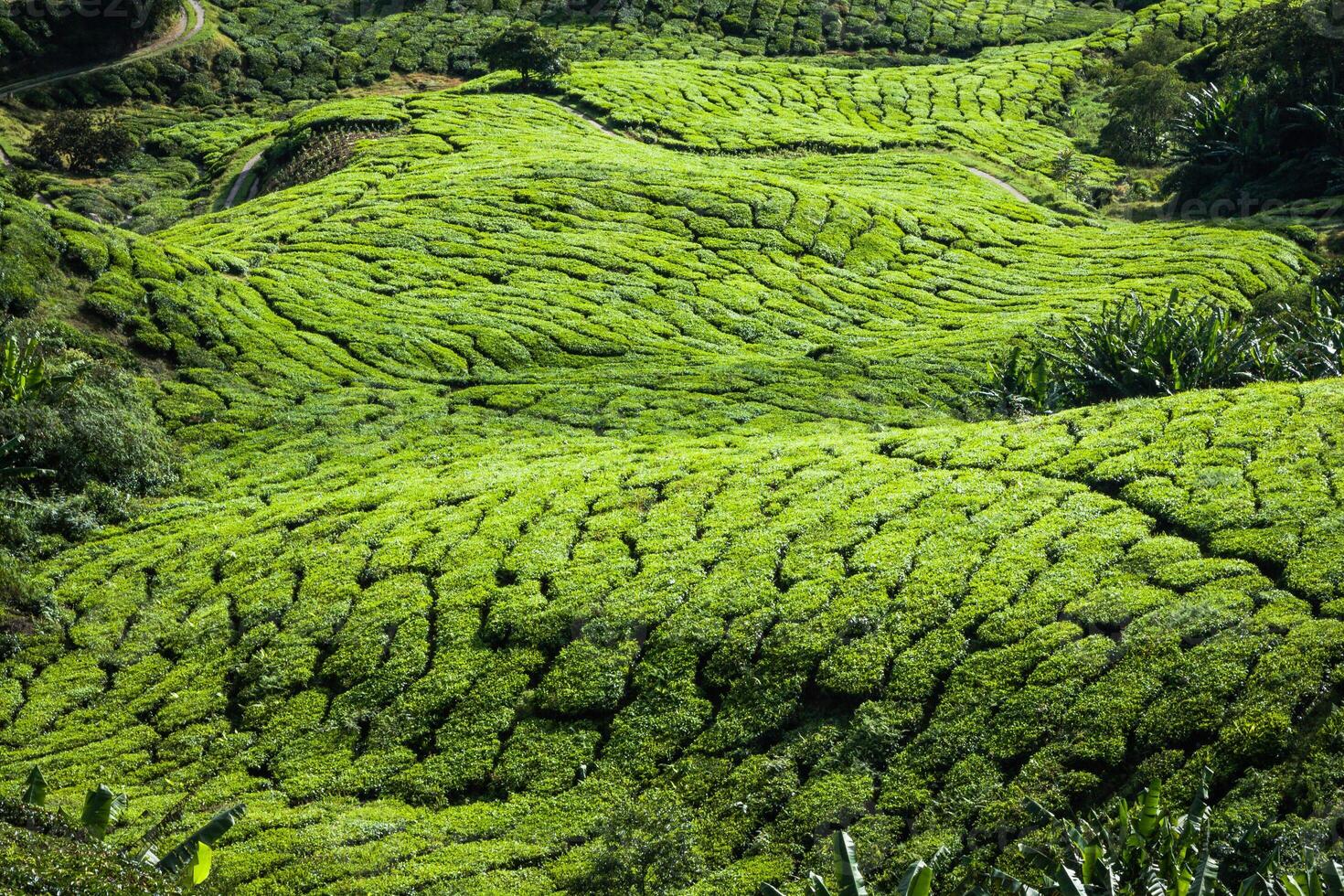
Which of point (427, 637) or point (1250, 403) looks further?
point (1250, 403)

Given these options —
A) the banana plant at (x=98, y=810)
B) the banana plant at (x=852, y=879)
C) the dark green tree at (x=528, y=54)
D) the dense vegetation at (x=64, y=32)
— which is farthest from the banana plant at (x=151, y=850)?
the dense vegetation at (x=64, y=32)

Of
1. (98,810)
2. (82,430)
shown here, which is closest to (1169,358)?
(98,810)

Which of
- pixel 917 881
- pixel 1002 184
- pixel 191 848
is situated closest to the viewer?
pixel 917 881

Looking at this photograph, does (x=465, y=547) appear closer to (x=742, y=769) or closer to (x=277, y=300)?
(x=742, y=769)

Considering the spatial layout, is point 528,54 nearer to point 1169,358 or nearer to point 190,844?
point 1169,358

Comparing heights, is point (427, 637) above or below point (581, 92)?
below

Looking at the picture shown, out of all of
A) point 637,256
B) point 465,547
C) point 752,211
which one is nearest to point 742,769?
point 465,547

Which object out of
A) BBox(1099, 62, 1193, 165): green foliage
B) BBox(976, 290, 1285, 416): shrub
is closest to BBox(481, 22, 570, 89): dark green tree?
BBox(1099, 62, 1193, 165): green foliage
